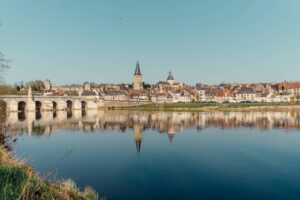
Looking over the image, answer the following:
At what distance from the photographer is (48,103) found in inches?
3059

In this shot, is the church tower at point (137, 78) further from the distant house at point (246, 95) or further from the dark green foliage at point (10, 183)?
the dark green foliage at point (10, 183)

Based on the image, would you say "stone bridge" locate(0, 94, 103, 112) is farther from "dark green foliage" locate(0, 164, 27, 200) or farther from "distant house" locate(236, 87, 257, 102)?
"dark green foliage" locate(0, 164, 27, 200)

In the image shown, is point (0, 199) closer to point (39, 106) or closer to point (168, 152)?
point (168, 152)

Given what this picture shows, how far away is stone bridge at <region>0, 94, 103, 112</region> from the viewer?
67562 millimetres

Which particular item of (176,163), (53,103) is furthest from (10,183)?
(53,103)

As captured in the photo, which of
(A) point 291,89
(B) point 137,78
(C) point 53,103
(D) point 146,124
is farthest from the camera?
(B) point 137,78

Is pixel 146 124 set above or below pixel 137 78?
below

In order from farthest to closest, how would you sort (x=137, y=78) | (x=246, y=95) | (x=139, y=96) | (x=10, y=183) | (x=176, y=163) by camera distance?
(x=137, y=78)
(x=139, y=96)
(x=246, y=95)
(x=176, y=163)
(x=10, y=183)

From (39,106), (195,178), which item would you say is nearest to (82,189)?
(195,178)

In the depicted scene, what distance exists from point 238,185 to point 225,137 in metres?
15.7

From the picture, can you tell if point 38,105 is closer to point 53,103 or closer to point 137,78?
point 53,103

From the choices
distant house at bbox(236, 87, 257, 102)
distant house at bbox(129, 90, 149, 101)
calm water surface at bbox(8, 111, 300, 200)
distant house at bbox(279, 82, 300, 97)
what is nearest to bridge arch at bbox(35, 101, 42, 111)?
distant house at bbox(129, 90, 149, 101)

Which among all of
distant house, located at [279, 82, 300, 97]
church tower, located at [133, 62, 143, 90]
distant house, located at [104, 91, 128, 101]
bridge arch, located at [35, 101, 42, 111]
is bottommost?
bridge arch, located at [35, 101, 42, 111]

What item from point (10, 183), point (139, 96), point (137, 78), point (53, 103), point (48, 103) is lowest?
point (53, 103)
